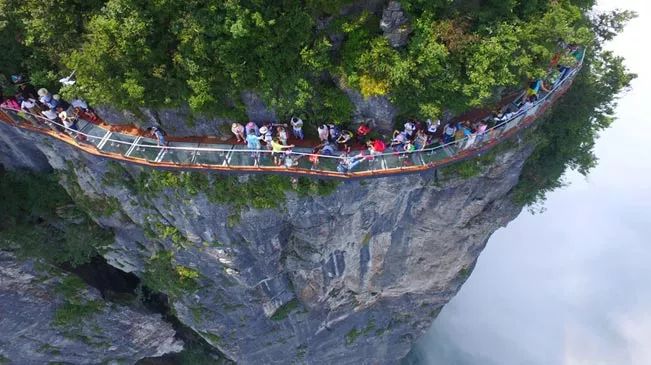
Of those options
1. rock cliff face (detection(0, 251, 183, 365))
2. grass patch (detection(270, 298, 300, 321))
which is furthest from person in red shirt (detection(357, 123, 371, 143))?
rock cliff face (detection(0, 251, 183, 365))

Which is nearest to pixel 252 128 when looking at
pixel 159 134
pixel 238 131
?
pixel 238 131

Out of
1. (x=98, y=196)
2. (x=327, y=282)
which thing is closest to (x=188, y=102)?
(x=98, y=196)

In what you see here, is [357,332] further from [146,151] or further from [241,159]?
[146,151]

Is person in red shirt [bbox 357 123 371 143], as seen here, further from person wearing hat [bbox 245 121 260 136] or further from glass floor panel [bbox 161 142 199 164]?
glass floor panel [bbox 161 142 199 164]

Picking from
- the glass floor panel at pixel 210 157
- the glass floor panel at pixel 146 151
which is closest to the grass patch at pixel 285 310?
the glass floor panel at pixel 210 157

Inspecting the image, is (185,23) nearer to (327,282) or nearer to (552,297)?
(327,282)

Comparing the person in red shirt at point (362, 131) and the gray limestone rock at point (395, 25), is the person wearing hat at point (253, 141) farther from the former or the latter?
the gray limestone rock at point (395, 25)
